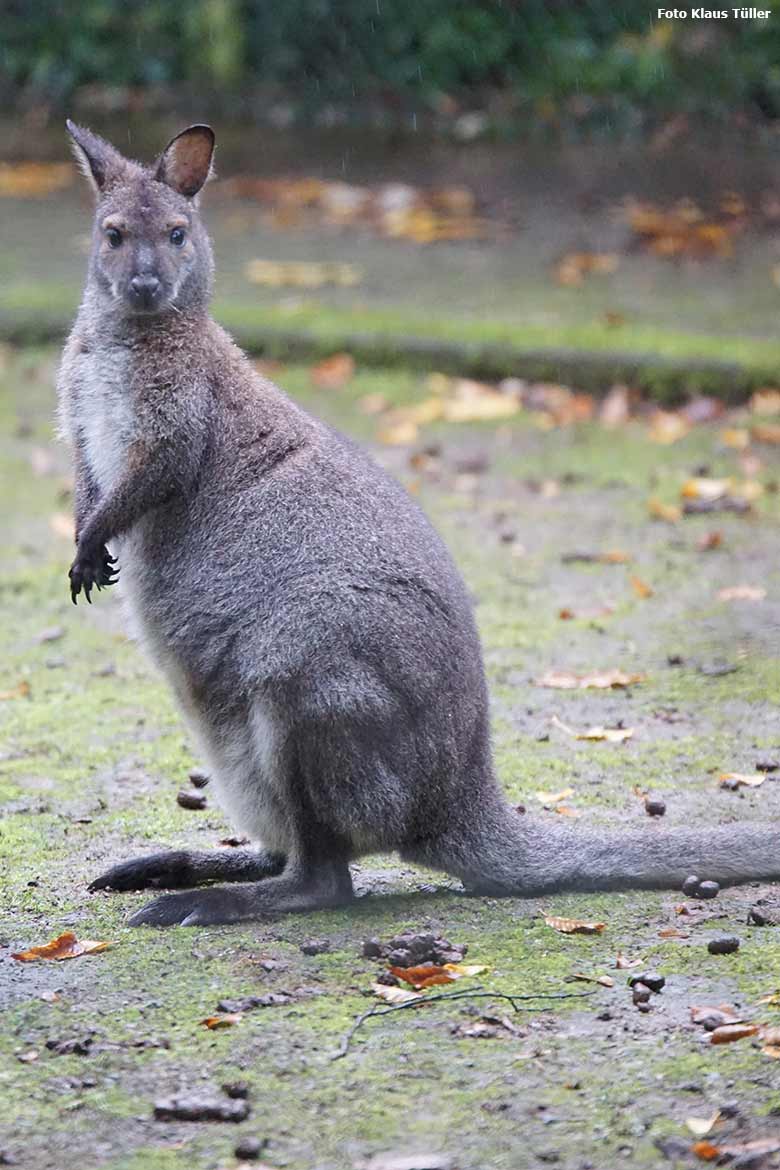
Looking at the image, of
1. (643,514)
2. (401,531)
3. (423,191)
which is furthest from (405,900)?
(423,191)

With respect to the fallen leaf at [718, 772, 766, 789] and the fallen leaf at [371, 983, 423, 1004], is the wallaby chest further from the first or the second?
the fallen leaf at [718, 772, 766, 789]

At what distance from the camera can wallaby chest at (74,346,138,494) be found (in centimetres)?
394

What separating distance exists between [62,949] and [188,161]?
174 centimetres

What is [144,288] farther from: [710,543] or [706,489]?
[706,489]

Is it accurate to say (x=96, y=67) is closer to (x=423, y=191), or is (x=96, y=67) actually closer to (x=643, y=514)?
(x=423, y=191)

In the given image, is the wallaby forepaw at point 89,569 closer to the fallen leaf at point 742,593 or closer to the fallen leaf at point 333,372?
the fallen leaf at point 742,593

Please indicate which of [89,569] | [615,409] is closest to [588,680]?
[89,569]

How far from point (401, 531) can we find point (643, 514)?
9.95 feet

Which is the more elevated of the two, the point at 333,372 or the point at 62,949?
the point at 333,372

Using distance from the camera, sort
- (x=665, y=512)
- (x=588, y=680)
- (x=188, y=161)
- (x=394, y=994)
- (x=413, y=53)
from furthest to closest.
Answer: (x=413, y=53) < (x=665, y=512) < (x=588, y=680) < (x=188, y=161) < (x=394, y=994)

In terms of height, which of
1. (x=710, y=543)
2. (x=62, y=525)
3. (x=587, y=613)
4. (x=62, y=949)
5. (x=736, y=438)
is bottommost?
(x=62, y=949)

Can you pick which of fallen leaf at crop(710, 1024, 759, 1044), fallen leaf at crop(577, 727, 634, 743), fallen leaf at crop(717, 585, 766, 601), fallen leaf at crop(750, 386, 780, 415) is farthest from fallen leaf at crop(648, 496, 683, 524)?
fallen leaf at crop(710, 1024, 759, 1044)

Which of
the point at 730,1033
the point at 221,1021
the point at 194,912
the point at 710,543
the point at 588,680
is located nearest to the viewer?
the point at 730,1033

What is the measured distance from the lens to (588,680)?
16.9 feet
